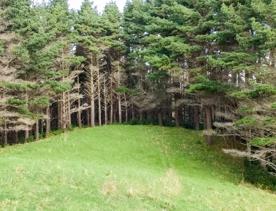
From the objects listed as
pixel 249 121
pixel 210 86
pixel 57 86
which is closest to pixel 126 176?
pixel 249 121

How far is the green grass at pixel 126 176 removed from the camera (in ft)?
48.4

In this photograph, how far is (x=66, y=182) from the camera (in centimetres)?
1678

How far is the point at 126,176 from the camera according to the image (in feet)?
70.3

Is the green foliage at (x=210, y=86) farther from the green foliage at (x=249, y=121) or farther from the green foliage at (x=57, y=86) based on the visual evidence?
the green foliage at (x=57, y=86)

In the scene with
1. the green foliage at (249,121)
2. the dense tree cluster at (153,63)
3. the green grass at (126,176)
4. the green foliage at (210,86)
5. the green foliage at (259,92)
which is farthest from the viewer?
the green foliage at (210,86)

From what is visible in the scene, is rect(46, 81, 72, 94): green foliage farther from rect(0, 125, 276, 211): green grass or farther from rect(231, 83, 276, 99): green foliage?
rect(231, 83, 276, 99): green foliage

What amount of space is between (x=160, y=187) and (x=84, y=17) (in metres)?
39.5

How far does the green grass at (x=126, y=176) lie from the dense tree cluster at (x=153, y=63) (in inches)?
114

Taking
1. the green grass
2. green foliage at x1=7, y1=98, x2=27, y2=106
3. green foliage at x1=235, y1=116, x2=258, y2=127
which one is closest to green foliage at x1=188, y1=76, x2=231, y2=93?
the green grass

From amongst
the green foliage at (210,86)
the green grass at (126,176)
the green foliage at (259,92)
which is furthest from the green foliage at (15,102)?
the green foliage at (259,92)

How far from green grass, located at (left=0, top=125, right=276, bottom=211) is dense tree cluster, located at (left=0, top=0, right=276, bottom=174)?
2.91 metres

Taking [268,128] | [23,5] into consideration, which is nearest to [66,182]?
[268,128]

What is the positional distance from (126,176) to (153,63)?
21.3 metres

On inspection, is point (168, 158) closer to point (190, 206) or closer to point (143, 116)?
point (190, 206)
